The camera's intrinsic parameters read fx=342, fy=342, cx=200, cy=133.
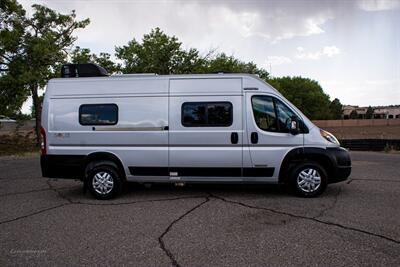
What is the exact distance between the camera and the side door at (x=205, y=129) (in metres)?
6.38

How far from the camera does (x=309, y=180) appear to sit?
645cm

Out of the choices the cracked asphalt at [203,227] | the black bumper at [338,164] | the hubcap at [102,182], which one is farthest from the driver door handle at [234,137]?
the hubcap at [102,182]

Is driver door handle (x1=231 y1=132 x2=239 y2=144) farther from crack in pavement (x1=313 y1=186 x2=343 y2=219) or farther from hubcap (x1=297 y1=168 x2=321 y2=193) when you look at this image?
crack in pavement (x1=313 y1=186 x2=343 y2=219)

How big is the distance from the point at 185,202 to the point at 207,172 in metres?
0.69

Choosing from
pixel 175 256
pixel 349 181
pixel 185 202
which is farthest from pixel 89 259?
pixel 349 181

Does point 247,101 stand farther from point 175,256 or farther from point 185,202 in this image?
point 175,256

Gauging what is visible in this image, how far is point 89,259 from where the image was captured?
3879 millimetres

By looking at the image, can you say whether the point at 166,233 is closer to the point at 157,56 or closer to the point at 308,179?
the point at 308,179

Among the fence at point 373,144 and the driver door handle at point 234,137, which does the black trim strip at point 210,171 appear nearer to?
the driver door handle at point 234,137

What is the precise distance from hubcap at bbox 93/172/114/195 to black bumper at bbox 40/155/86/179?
1.06 feet

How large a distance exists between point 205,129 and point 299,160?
1.88m

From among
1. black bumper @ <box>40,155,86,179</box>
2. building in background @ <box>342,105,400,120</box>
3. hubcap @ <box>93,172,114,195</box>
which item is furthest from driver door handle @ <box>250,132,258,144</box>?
building in background @ <box>342,105,400,120</box>

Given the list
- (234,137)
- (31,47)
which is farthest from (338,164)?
(31,47)

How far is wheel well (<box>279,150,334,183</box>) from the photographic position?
6389mm
